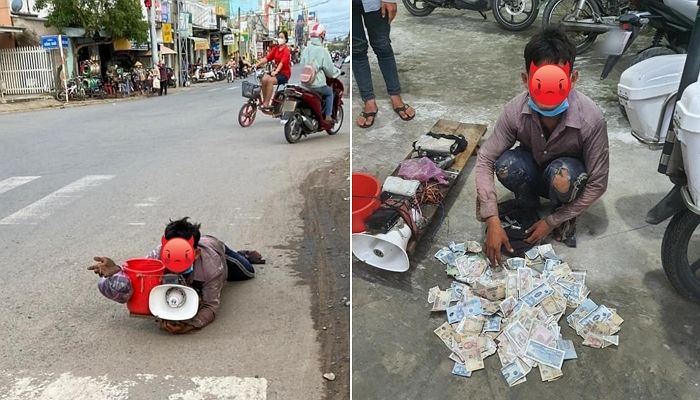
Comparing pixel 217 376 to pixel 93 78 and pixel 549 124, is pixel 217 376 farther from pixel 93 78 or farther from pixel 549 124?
pixel 93 78

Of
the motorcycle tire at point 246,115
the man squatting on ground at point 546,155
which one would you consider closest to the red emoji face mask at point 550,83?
the man squatting on ground at point 546,155

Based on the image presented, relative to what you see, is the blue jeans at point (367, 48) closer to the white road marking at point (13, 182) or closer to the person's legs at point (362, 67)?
the person's legs at point (362, 67)

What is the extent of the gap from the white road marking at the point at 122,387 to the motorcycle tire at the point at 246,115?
3494 mm

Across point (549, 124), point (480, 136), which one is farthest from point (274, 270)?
point (549, 124)

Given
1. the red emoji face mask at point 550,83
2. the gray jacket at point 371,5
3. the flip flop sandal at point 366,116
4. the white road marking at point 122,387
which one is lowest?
the white road marking at point 122,387

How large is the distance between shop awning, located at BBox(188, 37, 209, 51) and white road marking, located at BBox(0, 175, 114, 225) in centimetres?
92

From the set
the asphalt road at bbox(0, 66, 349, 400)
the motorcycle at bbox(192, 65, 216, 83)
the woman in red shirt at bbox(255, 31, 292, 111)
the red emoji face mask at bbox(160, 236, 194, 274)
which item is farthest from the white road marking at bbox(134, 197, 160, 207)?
the red emoji face mask at bbox(160, 236, 194, 274)

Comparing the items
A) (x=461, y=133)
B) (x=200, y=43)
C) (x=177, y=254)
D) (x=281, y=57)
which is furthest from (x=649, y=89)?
(x=200, y=43)

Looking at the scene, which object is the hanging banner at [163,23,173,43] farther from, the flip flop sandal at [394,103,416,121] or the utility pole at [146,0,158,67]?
the flip flop sandal at [394,103,416,121]

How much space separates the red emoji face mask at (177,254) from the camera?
151cm

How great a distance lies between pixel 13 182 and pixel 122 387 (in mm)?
2302

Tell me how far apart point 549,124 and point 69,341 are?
1403 mm

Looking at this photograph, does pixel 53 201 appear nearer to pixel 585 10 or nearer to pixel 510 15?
pixel 510 15

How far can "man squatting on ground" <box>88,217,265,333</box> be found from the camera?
163 cm
